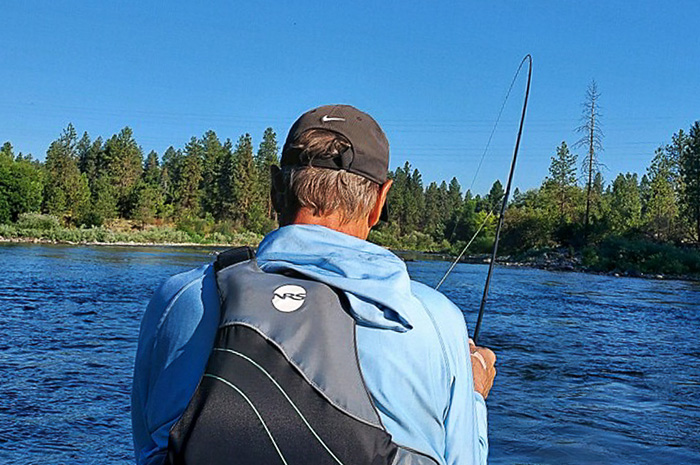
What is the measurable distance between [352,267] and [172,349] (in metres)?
0.38

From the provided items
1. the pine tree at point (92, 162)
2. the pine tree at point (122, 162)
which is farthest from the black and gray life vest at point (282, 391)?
the pine tree at point (92, 162)

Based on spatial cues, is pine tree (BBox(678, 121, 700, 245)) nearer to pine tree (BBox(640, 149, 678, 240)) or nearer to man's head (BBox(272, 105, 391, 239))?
pine tree (BBox(640, 149, 678, 240))

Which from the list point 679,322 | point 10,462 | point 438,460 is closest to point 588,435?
point 10,462

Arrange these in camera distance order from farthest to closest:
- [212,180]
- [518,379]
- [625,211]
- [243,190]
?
[212,180] < [243,190] < [625,211] < [518,379]

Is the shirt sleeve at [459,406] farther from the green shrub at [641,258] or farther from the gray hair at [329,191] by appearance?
the green shrub at [641,258]

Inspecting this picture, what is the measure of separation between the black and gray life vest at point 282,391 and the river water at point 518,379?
14.2 feet

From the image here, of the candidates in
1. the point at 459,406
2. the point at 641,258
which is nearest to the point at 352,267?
the point at 459,406

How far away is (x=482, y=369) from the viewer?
201cm

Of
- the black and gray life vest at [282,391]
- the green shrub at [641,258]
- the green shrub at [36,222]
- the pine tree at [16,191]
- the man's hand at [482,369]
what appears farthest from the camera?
the pine tree at [16,191]

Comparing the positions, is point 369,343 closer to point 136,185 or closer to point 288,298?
point 288,298

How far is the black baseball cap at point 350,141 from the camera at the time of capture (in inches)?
64.8

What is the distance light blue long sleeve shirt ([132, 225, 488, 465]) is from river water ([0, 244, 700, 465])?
13.7 ft

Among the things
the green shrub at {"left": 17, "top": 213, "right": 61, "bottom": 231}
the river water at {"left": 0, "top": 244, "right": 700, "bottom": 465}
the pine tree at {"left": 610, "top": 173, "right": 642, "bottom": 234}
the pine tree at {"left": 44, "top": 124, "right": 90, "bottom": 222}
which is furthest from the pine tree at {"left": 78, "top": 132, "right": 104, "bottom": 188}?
the river water at {"left": 0, "top": 244, "right": 700, "bottom": 465}

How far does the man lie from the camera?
4.54 feet
